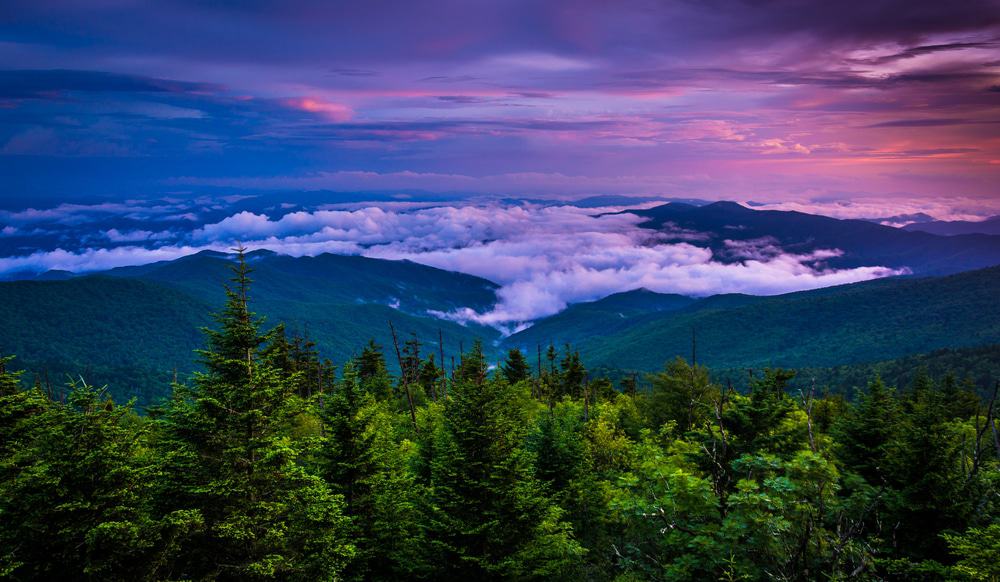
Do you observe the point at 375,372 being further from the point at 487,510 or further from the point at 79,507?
the point at 79,507

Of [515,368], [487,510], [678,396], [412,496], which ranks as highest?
[487,510]

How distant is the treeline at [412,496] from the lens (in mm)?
13508

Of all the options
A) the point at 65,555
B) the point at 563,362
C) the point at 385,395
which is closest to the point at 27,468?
the point at 65,555

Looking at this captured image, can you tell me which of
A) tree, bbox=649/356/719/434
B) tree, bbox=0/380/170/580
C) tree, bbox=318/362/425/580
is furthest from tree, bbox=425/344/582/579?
tree, bbox=649/356/719/434

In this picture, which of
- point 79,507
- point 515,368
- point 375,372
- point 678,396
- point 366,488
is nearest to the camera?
point 79,507

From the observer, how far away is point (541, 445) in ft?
101

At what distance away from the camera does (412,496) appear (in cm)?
2461

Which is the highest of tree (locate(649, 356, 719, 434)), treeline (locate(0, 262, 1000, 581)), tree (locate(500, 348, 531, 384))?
treeline (locate(0, 262, 1000, 581))

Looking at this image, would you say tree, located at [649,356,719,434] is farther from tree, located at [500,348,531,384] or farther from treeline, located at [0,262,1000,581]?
tree, located at [500,348,531,384]

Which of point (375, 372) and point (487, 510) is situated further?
point (375, 372)

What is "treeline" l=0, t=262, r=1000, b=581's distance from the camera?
44.3ft

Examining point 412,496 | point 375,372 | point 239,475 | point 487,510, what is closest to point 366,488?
point 412,496

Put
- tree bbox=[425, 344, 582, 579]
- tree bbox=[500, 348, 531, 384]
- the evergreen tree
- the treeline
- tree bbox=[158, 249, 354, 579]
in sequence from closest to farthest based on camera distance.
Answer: the treeline
tree bbox=[158, 249, 354, 579]
tree bbox=[425, 344, 582, 579]
the evergreen tree
tree bbox=[500, 348, 531, 384]

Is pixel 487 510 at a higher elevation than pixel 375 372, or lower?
higher
